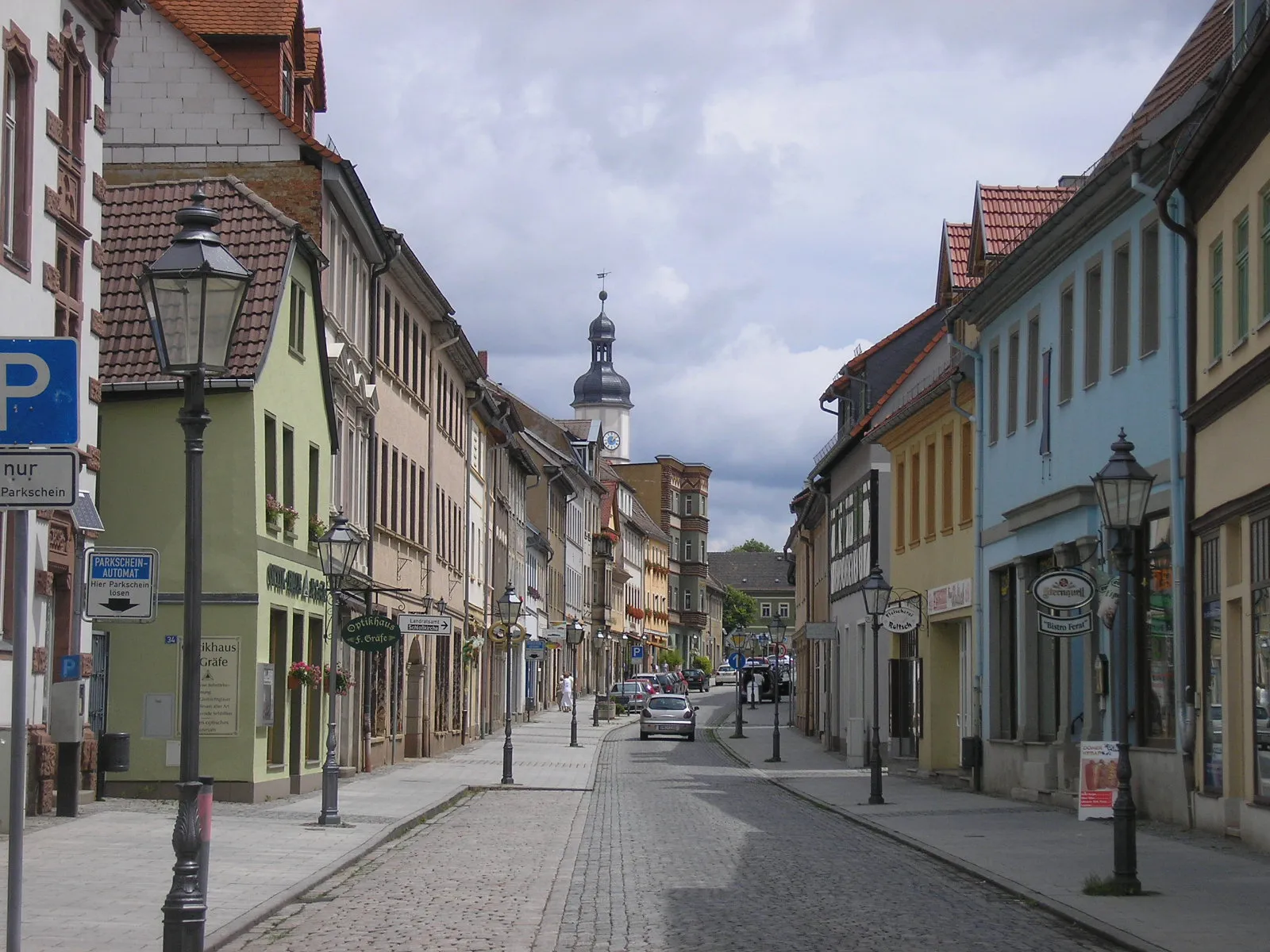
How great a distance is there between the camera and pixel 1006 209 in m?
31.7

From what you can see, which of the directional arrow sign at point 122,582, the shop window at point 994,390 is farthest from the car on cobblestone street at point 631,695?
the directional arrow sign at point 122,582

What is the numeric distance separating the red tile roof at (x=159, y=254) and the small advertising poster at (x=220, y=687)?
3.60 metres

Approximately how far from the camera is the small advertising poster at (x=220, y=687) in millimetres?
25750

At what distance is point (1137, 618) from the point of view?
2341 cm

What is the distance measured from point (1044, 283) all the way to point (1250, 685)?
988 centimetres

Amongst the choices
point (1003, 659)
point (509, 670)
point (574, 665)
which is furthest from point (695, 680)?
point (1003, 659)

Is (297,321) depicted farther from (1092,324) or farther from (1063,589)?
(1063,589)

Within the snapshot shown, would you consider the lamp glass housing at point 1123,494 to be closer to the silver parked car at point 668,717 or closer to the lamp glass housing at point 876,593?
the lamp glass housing at point 876,593

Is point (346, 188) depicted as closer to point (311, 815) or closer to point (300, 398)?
point (300, 398)

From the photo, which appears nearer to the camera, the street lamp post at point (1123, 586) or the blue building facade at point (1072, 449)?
the street lamp post at point (1123, 586)

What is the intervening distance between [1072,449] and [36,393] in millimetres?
18955

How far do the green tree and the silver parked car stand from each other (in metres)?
123

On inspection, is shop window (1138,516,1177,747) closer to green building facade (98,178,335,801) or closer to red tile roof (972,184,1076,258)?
red tile roof (972,184,1076,258)

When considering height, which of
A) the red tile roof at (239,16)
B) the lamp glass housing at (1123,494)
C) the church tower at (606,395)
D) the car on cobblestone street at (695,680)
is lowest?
the car on cobblestone street at (695,680)
